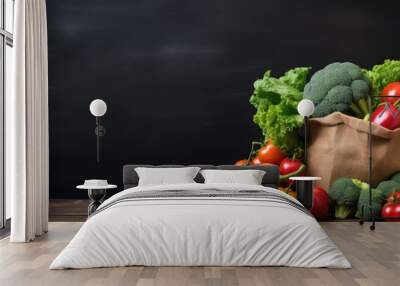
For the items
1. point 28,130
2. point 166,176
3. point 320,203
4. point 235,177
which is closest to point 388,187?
point 320,203

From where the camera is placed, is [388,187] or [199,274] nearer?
[199,274]

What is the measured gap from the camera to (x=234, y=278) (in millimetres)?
3836

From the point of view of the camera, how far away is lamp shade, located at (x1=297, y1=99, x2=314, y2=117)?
21.2 ft

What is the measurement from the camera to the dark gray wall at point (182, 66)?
8.11m

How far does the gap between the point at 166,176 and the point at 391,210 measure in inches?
94.4

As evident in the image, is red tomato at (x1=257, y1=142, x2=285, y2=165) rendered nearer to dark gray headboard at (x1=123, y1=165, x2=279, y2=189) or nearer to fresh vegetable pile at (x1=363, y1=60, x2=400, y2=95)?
dark gray headboard at (x1=123, y1=165, x2=279, y2=189)

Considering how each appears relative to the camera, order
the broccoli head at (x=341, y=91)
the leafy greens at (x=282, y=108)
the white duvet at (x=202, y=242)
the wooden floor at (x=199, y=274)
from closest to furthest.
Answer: the wooden floor at (x=199, y=274), the white duvet at (x=202, y=242), the broccoli head at (x=341, y=91), the leafy greens at (x=282, y=108)

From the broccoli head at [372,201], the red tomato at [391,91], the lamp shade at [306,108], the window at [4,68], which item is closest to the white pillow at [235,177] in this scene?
the lamp shade at [306,108]

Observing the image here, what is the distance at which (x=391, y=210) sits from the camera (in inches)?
248

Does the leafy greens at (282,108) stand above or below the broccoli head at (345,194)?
above

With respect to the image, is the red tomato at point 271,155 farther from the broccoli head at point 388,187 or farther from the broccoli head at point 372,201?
the broccoli head at point 388,187

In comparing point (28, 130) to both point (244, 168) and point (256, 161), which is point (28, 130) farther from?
point (256, 161)

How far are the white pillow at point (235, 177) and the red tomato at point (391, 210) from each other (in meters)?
1.37

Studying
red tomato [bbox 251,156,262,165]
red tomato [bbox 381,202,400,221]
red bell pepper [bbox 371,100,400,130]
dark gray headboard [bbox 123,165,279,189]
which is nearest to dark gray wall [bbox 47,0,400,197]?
red tomato [bbox 251,156,262,165]
